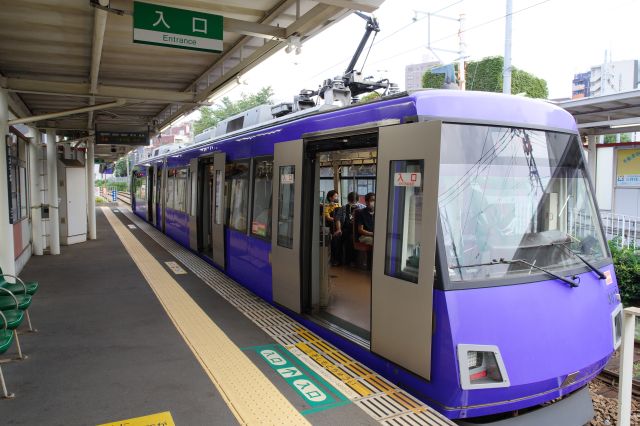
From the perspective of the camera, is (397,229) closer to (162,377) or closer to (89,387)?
(162,377)

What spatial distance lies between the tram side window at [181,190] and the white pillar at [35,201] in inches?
121

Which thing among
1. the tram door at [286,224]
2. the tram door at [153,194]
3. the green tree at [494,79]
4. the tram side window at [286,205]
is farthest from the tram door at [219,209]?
the green tree at [494,79]

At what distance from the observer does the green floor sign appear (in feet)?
11.5

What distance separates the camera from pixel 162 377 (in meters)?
4.00

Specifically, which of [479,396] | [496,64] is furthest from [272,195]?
[496,64]

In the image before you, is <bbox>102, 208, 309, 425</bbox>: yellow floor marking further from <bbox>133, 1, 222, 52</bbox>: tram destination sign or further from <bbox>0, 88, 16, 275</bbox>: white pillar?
<bbox>133, 1, 222, 52</bbox>: tram destination sign

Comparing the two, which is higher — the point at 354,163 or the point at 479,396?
the point at 354,163

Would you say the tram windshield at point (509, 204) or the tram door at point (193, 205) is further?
the tram door at point (193, 205)

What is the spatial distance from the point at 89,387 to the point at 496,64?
2927 cm

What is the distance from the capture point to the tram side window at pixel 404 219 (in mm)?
3463

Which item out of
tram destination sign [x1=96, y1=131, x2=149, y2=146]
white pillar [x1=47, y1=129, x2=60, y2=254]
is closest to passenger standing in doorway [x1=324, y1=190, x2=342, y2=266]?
white pillar [x1=47, y1=129, x2=60, y2=254]

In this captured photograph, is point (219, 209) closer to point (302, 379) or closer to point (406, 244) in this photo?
point (302, 379)

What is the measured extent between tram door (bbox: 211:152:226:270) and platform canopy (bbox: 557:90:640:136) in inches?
258

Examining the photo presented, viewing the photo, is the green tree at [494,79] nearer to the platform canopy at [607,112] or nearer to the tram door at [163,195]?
the platform canopy at [607,112]
